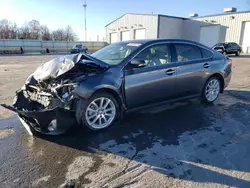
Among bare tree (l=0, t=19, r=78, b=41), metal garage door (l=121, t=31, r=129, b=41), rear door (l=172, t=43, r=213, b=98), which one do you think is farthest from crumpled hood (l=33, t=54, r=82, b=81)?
bare tree (l=0, t=19, r=78, b=41)

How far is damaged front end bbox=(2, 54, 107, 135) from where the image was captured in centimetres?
333

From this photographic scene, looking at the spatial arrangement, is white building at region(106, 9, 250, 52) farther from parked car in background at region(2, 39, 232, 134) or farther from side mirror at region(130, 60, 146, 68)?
side mirror at region(130, 60, 146, 68)

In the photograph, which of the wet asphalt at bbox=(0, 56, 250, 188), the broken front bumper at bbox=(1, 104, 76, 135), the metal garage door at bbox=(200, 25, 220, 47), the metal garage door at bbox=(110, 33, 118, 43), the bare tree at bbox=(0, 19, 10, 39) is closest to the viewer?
the wet asphalt at bbox=(0, 56, 250, 188)

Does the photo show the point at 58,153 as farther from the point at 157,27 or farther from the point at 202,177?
the point at 157,27

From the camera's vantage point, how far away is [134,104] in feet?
13.5

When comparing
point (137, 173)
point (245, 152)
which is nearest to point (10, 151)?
point (137, 173)

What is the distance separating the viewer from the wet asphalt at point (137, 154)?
253cm

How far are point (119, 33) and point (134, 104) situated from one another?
128ft

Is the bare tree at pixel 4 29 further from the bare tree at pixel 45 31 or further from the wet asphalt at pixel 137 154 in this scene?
the wet asphalt at pixel 137 154

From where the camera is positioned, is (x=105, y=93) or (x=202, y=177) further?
(x=105, y=93)

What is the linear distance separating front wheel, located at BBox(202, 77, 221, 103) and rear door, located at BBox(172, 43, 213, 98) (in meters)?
0.22

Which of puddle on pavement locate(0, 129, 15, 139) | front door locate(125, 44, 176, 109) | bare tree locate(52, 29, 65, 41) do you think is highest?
bare tree locate(52, 29, 65, 41)

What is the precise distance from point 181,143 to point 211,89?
105 inches

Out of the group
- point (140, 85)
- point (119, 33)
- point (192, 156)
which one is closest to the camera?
point (192, 156)
